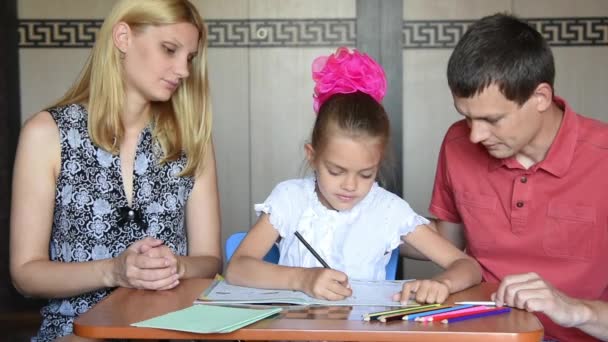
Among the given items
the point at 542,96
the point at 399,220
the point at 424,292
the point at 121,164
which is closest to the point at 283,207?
the point at 399,220

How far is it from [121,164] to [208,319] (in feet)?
2.87

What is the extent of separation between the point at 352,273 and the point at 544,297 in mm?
696

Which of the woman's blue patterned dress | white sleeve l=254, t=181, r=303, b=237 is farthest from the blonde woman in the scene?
white sleeve l=254, t=181, r=303, b=237

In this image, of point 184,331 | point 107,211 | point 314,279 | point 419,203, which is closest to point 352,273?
point 314,279

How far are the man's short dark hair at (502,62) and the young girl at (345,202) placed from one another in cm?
26

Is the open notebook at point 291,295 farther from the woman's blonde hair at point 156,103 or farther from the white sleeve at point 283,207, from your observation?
the woman's blonde hair at point 156,103

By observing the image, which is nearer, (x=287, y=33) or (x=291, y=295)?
(x=291, y=295)

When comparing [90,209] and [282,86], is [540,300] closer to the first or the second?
[90,209]

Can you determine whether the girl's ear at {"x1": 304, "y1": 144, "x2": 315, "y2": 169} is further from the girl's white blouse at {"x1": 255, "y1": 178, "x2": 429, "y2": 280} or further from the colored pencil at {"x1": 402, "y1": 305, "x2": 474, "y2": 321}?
the colored pencil at {"x1": 402, "y1": 305, "x2": 474, "y2": 321}

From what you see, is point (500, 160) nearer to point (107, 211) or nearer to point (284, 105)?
point (107, 211)

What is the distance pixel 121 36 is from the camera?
2.37 m

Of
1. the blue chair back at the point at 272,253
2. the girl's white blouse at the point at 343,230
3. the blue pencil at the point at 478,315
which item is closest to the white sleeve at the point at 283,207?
the girl's white blouse at the point at 343,230

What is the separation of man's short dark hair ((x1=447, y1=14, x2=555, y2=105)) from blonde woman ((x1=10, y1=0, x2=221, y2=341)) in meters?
0.74

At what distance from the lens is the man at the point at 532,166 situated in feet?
7.29
